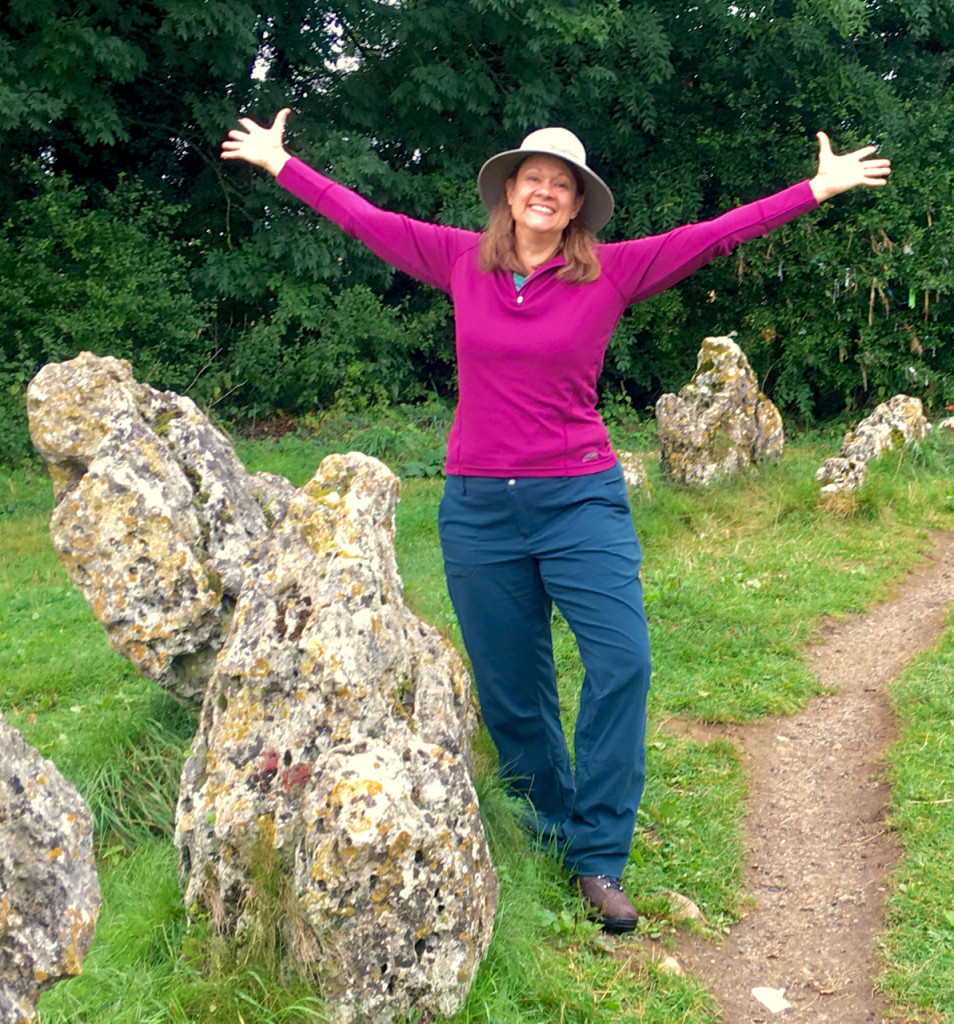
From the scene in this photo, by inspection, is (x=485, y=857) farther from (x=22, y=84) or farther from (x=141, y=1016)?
(x=22, y=84)

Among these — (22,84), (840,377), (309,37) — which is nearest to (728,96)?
(840,377)

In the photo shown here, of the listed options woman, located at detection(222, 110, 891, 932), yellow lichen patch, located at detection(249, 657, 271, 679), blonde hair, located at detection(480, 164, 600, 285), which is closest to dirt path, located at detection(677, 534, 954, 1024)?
woman, located at detection(222, 110, 891, 932)

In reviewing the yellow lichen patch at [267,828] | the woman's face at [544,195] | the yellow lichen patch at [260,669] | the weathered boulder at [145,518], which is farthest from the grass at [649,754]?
the woman's face at [544,195]

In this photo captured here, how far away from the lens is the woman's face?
152 inches

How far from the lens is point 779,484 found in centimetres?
935

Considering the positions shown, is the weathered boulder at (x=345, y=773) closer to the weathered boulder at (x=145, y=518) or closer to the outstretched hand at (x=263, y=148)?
the weathered boulder at (x=145, y=518)

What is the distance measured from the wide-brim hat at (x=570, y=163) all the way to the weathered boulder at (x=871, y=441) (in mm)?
5450

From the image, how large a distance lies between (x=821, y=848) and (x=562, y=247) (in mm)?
2506

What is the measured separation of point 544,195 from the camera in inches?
153

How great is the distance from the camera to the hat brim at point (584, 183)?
12.8 feet

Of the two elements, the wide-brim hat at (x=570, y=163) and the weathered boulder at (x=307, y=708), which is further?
the wide-brim hat at (x=570, y=163)

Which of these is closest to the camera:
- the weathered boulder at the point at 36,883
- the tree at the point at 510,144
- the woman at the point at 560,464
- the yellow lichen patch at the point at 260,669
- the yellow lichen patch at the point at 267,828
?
the weathered boulder at the point at 36,883

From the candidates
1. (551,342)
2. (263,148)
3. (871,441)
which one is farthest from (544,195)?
(871,441)

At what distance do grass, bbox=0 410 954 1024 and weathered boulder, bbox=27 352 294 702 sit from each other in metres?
0.54
